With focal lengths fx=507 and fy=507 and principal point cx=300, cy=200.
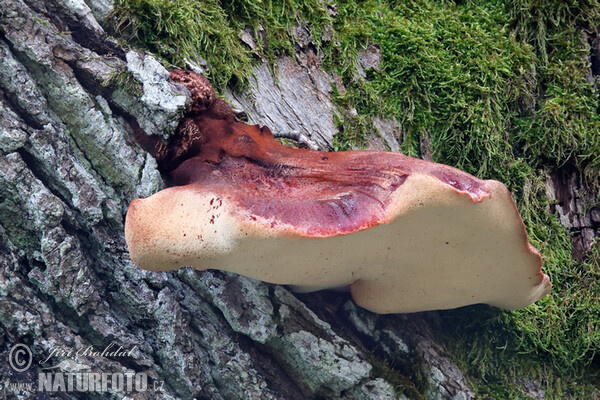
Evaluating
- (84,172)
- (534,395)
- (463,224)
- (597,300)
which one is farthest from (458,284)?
(84,172)

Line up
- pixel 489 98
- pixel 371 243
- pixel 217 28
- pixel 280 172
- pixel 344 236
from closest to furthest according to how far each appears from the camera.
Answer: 1. pixel 344 236
2. pixel 371 243
3. pixel 280 172
4. pixel 217 28
5. pixel 489 98

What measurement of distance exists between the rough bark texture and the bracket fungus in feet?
0.57

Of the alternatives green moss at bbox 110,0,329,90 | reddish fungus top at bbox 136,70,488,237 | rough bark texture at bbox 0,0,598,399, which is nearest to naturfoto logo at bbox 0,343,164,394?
rough bark texture at bbox 0,0,598,399

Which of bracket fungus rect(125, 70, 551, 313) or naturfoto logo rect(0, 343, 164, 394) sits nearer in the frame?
bracket fungus rect(125, 70, 551, 313)

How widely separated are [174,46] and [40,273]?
128cm

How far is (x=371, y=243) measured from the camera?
1.98 metres

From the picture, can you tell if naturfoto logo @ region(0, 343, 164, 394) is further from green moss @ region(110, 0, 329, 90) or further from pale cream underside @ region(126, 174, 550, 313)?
green moss @ region(110, 0, 329, 90)

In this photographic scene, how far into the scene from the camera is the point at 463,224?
1952mm

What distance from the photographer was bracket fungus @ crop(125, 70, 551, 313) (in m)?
1.84

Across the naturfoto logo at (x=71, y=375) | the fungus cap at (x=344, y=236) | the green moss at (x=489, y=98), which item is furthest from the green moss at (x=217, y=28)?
the naturfoto logo at (x=71, y=375)

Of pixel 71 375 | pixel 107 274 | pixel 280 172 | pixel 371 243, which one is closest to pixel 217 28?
pixel 280 172

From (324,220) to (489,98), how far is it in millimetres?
1865

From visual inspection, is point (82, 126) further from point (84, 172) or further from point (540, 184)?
point (540, 184)

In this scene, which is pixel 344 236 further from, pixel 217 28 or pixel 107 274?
pixel 217 28
